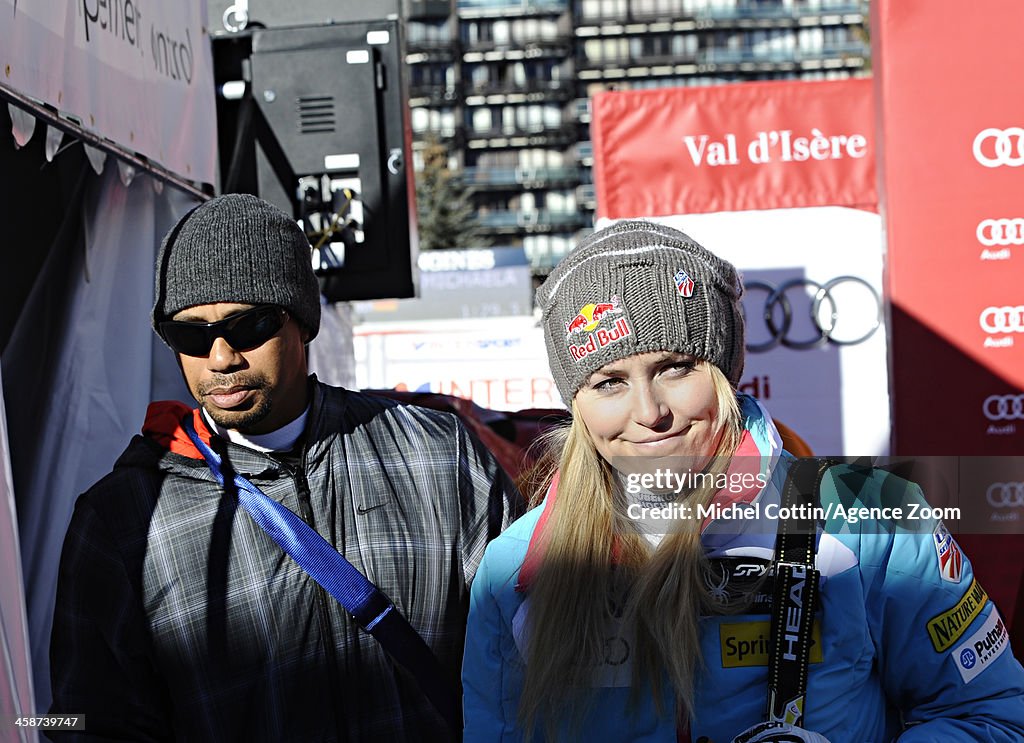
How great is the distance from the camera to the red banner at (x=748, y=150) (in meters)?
5.55

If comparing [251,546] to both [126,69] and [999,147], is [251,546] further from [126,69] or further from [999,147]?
[999,147]

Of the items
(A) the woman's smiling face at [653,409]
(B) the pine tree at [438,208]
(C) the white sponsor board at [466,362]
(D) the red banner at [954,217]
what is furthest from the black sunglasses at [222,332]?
(B) the pine tree at [438,208]

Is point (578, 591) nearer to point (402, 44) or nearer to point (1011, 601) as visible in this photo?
point (1011, 601)

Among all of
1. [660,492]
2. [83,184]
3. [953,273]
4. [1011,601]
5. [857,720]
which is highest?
[83,184]

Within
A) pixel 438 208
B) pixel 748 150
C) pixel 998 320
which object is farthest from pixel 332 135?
pixel 438 208

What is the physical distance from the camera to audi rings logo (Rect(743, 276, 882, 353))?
5469mm

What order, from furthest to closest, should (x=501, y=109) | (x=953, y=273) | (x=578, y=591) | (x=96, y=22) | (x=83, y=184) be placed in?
(x=501, y=109) → (x=953, y=273) → (x=83, y=184) → (x=96, y=22) → (x=578, y=591)

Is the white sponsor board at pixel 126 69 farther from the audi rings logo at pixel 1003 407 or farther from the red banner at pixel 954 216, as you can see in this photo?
the audi rings logo at pixel 1003 407

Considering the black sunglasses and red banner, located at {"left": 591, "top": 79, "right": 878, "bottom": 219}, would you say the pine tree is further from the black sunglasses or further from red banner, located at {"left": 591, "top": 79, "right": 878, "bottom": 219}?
the black sunglasses

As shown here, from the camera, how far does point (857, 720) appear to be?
1.48 meters

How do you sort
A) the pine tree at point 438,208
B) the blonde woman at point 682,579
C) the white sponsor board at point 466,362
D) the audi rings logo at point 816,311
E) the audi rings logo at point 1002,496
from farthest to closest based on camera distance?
the pine tree at point 438,208
the white sponsor board at point 466,362
the audi rings logo at point 816,311
the audi rings logo at point 1002,496
the blonde woman at point 682,579

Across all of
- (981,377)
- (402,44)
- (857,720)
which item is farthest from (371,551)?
(402,44)

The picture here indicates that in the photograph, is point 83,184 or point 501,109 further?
point 501,109

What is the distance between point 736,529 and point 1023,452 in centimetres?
271
